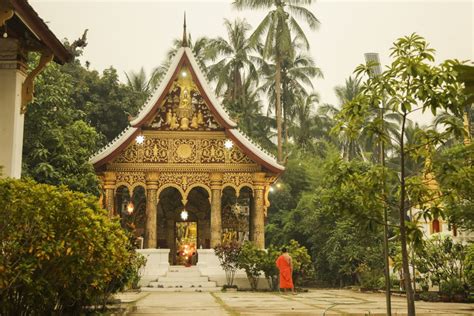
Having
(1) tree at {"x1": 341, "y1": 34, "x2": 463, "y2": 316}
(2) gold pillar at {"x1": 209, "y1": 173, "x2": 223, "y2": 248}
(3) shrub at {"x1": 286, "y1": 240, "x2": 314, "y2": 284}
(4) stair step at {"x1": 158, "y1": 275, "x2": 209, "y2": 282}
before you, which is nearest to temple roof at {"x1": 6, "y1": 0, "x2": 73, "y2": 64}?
(1) tree at {"x1": 341, "y1": 34, "x2": 463, "y2": 316}

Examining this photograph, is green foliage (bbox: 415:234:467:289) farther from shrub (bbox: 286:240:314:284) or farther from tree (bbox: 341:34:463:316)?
tree (bbox: 341:34:463:316)

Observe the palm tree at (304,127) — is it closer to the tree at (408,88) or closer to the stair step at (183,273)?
the stair step at (183,273)

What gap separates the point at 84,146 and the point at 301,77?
65.9ft

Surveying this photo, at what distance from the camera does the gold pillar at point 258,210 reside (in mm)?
18880

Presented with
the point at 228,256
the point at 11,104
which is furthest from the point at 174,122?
the point at 11,104

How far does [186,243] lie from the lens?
872 inches

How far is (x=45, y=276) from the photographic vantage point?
5816mm

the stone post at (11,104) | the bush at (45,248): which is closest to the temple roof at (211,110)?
the stone post at (11,104)

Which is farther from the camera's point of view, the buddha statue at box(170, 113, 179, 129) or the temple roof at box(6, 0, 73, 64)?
the buddha statue at box(170, 113, 179, 129)

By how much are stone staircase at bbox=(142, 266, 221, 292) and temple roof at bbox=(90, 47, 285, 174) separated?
4.16 metres

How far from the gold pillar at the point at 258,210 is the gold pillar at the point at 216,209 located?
1167 millimetres

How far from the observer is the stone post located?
8.20 meters

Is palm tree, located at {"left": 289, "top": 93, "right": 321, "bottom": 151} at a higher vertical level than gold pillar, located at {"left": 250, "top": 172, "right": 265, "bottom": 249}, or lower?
higher

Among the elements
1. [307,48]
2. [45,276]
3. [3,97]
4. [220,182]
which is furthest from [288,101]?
[45,276]
